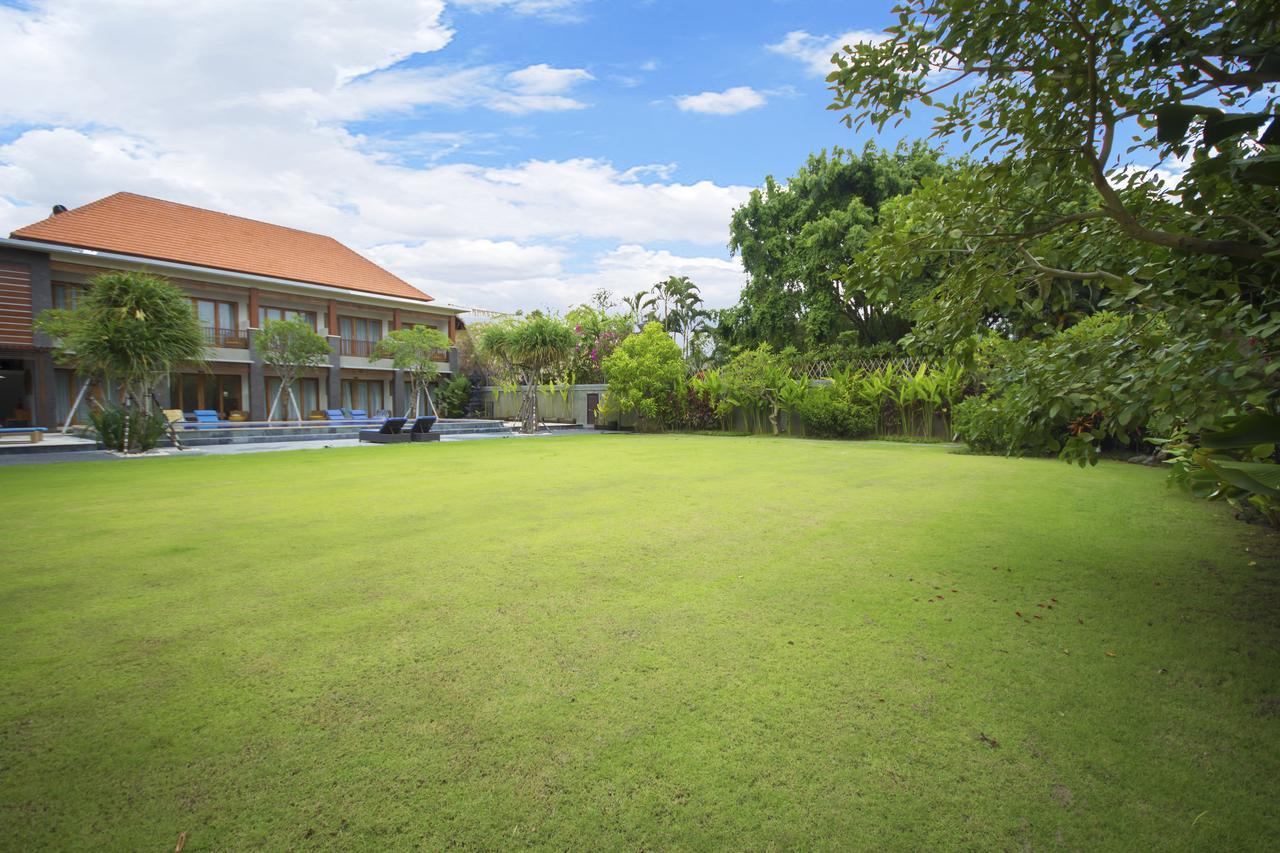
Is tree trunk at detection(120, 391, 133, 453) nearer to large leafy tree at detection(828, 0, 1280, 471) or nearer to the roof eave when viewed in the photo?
the roof eave

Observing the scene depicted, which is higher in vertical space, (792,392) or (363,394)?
(363,394)

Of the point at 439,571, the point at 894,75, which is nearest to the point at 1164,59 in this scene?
the point at 894,75

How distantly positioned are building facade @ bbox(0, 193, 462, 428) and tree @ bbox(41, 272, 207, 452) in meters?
2.89

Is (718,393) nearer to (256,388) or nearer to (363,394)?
(256,388)

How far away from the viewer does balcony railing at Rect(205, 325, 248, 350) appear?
73.9 feet

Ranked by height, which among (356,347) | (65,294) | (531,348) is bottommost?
(531,348)

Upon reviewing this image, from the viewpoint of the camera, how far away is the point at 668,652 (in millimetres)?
2812

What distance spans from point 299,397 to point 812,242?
21128mm

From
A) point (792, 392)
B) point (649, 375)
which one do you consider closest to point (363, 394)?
point (649, 375)

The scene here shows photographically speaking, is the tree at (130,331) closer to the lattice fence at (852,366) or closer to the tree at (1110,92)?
the tree at (1110,92)

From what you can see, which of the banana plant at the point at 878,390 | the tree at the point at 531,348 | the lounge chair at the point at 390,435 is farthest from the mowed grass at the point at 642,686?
the tree at the point at 531,348

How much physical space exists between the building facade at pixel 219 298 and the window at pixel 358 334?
5 centimetres

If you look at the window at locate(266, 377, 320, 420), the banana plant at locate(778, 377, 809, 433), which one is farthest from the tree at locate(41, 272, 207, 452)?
the banana plant at locate(778, 377, 809, 433)

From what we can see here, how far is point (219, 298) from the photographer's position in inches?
923
